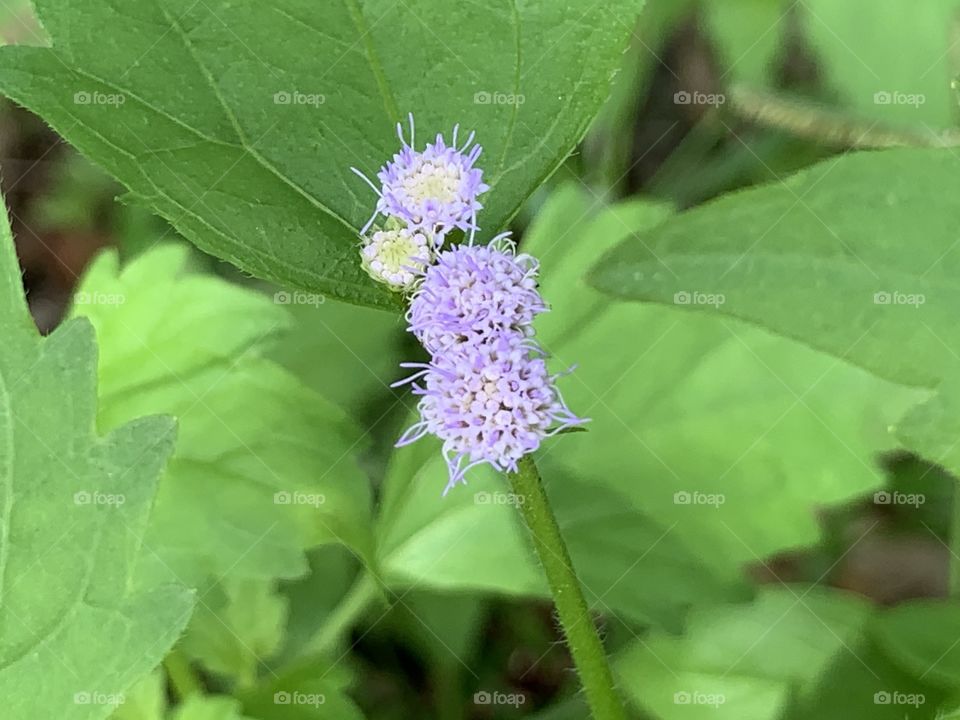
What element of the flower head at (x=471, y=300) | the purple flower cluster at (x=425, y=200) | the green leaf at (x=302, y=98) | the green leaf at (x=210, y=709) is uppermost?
the green leaf at (x=302, y=98)

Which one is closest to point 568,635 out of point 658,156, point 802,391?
point 802,391

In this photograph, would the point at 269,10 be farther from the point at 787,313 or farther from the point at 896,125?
the point at 896,125

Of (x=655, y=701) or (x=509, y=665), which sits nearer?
(x=655, y=701)

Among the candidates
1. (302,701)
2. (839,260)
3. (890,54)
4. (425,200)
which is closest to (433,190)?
(425,200)

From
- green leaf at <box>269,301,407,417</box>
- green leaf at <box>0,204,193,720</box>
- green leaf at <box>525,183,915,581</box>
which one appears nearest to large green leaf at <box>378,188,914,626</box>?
green leaf at <box>525,183,915,581</box>

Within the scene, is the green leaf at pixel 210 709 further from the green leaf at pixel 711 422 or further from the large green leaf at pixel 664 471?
the green leaf at pixel 711 422

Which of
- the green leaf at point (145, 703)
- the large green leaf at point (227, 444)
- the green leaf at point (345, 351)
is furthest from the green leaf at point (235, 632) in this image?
the green leaf at point (345, 351)
